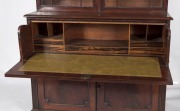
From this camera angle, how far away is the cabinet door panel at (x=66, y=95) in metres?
2.58

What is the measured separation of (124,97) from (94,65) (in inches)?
16.2

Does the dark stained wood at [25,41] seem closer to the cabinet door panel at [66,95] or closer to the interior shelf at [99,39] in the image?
the interior shelf at [99,39]

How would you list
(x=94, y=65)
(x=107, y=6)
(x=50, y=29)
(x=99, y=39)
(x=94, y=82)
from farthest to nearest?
1. (x=99, y=39)
2. (x=50, y=29)
3. (x=107, y=6)
4. (x=94, y=82)
5. (x=94, y=65)

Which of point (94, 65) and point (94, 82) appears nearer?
point (94, 65)

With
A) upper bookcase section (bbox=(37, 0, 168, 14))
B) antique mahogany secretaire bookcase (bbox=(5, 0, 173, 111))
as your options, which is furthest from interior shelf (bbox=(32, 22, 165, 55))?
upper bookcase section (bbox=(37, 0, 168, 14))

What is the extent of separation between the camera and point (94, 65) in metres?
2.38

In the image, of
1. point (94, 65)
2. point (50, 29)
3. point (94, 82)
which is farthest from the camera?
point (50, 29)

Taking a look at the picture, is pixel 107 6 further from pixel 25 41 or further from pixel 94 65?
Result: pixel 25 41

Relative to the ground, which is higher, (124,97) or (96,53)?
(96,53)

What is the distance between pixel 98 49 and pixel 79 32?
350mm

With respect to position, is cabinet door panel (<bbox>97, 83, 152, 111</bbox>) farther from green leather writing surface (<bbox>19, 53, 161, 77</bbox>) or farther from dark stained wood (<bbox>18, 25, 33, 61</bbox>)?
dark stained wood (<bbox>18, 25, 33, 61</bbox>)

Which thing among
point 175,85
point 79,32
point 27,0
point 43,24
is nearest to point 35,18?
point 43,24

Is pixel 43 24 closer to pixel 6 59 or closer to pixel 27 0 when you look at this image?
pixel 27 0

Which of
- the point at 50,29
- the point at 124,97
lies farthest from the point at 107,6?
the point at 124,97
